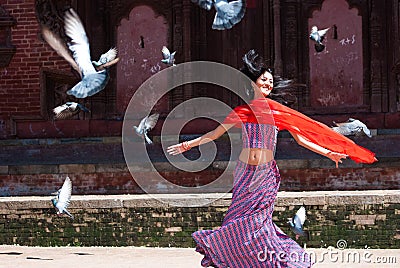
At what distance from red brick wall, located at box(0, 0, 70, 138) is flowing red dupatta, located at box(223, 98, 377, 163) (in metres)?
8.37

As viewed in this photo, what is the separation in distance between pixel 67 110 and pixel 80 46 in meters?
4.61

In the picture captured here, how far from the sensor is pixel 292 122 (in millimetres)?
6707

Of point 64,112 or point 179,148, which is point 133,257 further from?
point 64,112

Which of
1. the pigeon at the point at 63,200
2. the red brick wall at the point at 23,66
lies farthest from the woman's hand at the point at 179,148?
the red brick wall at the point at 23,66

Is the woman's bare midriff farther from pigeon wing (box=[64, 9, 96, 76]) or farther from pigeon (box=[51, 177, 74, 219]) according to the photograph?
pigeon (box=[51, 177, 74, 219])

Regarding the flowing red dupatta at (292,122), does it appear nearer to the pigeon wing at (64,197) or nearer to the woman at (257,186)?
the woman at (257,186)

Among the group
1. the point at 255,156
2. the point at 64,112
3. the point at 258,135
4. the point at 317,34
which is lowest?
the point at 255,156

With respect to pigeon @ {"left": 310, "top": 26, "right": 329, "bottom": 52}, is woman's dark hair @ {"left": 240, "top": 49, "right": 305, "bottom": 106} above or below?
below

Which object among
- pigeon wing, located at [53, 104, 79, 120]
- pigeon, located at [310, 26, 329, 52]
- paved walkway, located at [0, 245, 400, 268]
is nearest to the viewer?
paved walkway, located at [0, 245, 400, 268]

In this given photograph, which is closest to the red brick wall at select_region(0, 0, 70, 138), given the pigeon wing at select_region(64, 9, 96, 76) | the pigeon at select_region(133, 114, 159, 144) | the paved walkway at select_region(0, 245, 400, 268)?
the pigeon at select_region(133, 114, 159, 144)

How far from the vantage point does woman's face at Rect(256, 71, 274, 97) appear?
6.71 metres

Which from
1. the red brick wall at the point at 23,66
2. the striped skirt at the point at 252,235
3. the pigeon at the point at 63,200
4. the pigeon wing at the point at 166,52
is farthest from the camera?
the red brick wall at the point at 23,66

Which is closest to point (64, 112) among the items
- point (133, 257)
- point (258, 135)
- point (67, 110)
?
point (67, 110)

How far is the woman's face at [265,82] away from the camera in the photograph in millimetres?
6707
